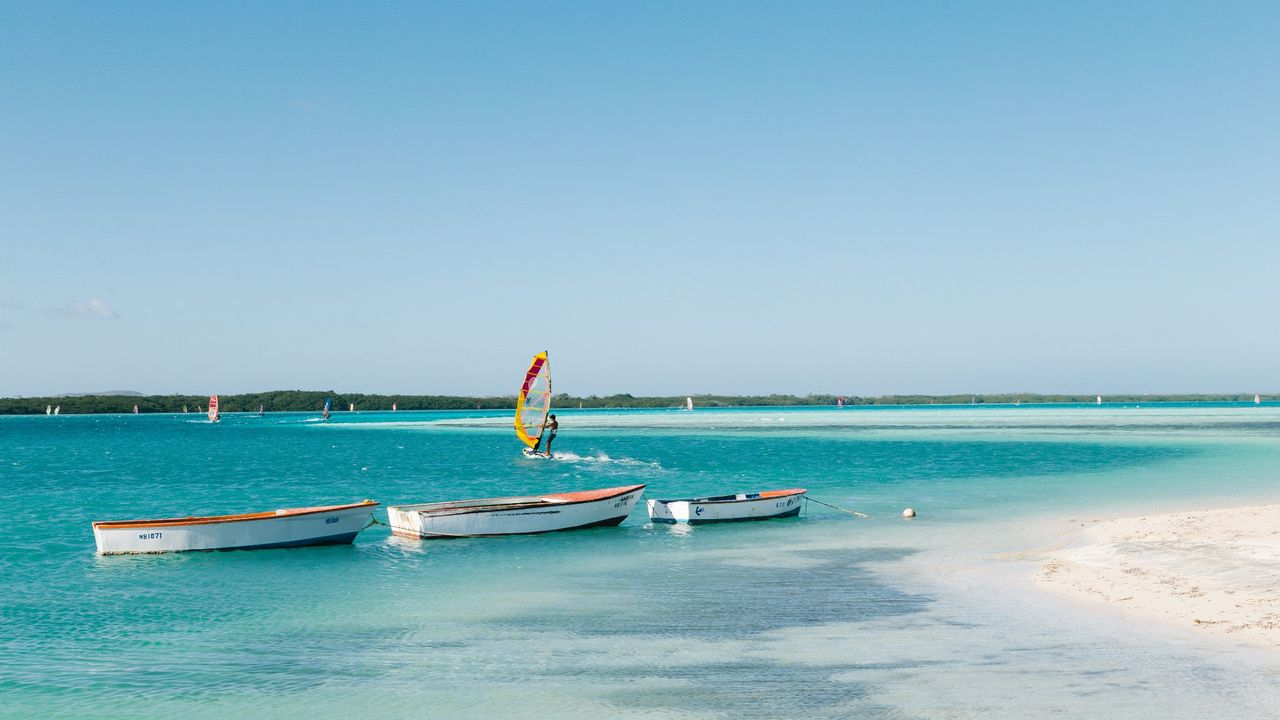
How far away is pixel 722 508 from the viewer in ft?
86.5

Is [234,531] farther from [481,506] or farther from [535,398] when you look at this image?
[535,398]

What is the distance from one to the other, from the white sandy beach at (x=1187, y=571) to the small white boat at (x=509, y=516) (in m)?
10.8

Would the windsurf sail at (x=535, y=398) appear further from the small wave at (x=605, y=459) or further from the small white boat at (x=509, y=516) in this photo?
the small white boat at (x=509, y=516)

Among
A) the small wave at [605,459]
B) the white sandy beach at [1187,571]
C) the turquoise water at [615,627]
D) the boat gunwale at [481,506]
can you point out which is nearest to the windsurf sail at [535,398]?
the small wave at [605,459]

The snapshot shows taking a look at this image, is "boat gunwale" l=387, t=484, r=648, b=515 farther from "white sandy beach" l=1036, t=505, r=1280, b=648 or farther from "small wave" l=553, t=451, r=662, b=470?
"small wave" l=553, t=451, r=662, b=470

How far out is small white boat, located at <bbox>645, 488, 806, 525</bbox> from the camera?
26156 millimetres

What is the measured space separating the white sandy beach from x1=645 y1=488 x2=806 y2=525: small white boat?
7.65 meters

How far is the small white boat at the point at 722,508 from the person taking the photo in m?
26.2

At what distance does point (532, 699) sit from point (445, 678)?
4.64 ft

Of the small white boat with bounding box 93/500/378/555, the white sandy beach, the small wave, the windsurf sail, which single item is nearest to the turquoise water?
the small white boat with bounding box 93/500/378/555

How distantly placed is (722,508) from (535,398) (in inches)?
888

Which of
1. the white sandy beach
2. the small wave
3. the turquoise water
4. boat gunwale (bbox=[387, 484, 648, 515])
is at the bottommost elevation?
the small wave

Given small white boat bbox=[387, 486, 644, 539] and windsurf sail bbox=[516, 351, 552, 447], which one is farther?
windsurf sail bbox=[516, 351, 552, 447]

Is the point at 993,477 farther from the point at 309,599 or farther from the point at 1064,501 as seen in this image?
the point at 309,599
